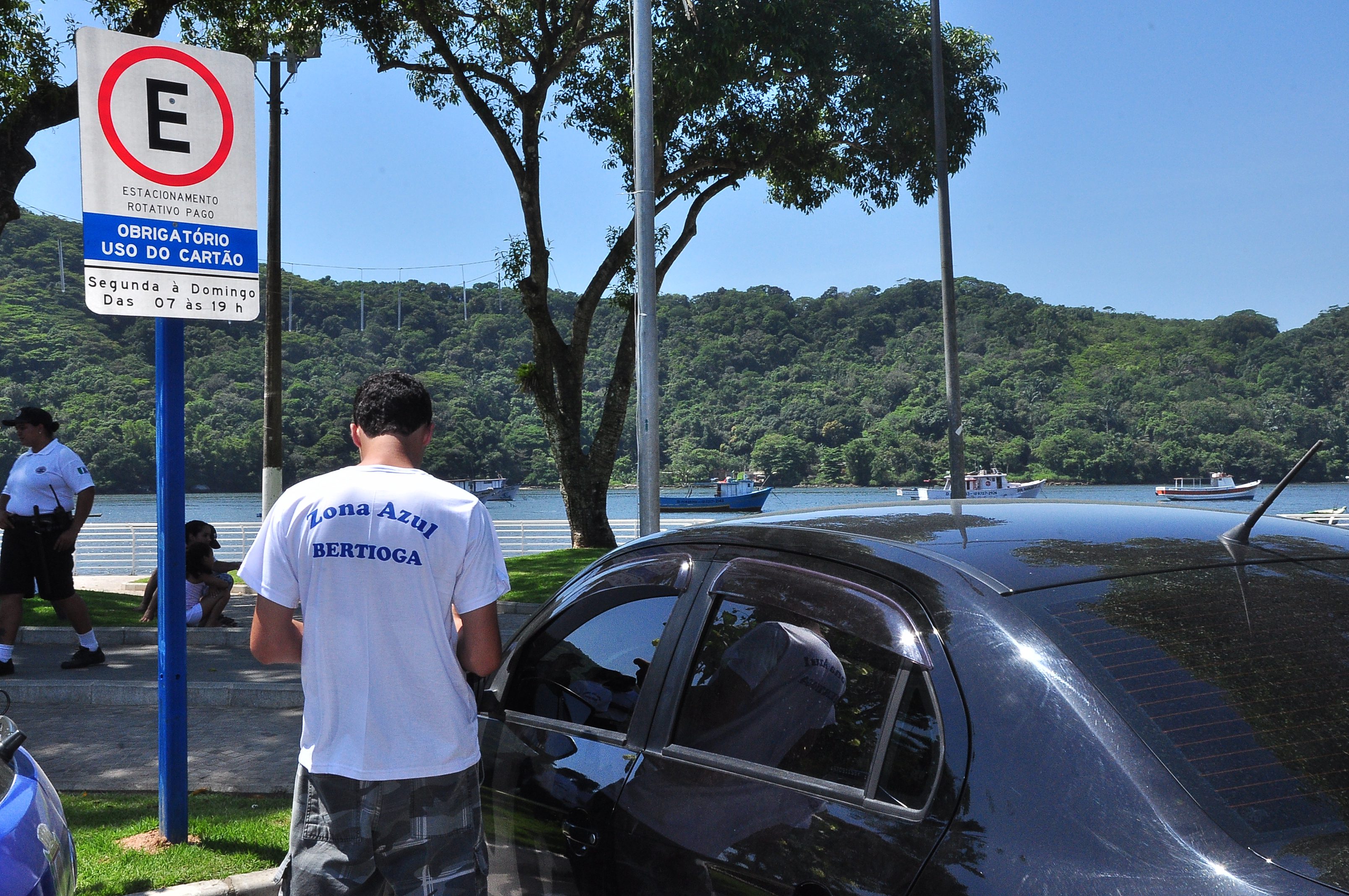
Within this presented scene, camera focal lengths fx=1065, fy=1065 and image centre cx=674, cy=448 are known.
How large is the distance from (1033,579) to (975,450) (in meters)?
40.2

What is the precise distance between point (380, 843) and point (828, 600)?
124cm

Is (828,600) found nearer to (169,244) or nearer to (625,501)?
(169,244)

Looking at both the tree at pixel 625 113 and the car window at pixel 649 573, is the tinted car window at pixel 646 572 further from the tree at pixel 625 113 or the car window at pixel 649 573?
Answer: the tree at pixel 625 113

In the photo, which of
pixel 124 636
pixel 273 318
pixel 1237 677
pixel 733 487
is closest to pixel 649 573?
pixel 1237 677

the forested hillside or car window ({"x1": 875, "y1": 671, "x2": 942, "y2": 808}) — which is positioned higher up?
the forested hillside

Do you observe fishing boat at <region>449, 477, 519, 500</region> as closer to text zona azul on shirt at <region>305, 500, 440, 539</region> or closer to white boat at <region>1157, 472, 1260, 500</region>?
white boat at <region>1157, 472, 1260, 500</region>

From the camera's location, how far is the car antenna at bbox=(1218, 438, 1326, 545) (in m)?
2.18

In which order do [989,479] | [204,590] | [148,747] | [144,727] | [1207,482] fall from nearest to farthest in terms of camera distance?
[148,747], [144,727], [204,590], [989,479], [1207,482]

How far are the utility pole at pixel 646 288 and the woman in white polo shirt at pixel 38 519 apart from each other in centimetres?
453

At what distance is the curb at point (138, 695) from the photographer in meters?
7.39

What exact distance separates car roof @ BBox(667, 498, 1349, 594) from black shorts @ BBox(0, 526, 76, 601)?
276 inches

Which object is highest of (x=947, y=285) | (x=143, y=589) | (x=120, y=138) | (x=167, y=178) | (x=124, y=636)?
(x=947, y=285)

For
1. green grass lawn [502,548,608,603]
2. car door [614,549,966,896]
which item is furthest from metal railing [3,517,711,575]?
car door [614,549,966,896]

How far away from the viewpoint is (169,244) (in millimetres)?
4453
